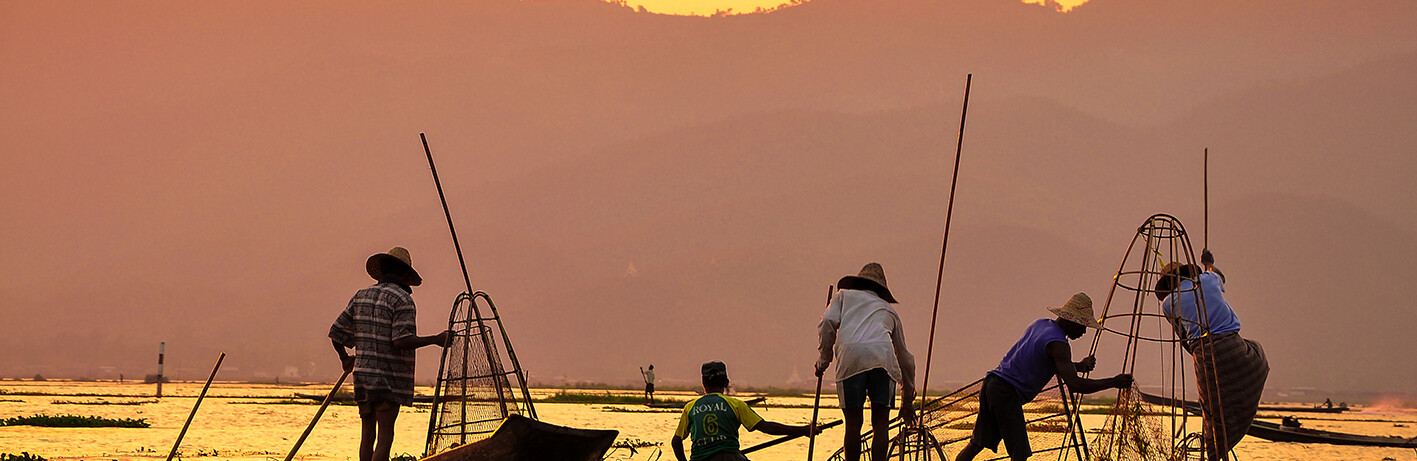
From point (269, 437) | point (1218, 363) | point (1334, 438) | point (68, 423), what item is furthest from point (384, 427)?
point (68, 423)

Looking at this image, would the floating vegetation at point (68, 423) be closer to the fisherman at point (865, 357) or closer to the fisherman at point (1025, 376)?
Answer: the fisherman at point (865, 357)

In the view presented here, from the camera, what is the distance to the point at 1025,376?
8391 mm

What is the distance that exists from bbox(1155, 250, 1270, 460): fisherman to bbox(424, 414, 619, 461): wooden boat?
188 inches

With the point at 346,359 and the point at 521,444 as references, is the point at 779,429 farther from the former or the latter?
the point at 346,359

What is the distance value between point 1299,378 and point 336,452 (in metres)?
189

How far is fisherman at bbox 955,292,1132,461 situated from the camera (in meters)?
8.27

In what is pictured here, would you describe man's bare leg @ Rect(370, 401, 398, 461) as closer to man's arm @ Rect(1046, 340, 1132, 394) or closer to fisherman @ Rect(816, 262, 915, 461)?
fisherman @ Rect(816, 262, 915, 461)

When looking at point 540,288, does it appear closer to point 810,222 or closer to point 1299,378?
point 810,222

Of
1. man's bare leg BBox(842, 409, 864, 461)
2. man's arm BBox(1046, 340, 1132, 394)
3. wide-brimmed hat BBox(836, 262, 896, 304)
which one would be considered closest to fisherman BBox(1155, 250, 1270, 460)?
man's arm BBox(1046, 340, 1132, 394)

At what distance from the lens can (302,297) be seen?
177500 millimetres

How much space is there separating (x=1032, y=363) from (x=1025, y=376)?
105 millimetres

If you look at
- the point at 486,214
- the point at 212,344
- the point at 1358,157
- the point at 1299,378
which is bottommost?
the point at 212,344

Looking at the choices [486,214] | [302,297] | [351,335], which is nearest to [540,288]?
[486,214]

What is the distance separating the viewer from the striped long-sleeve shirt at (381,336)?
351 inches
